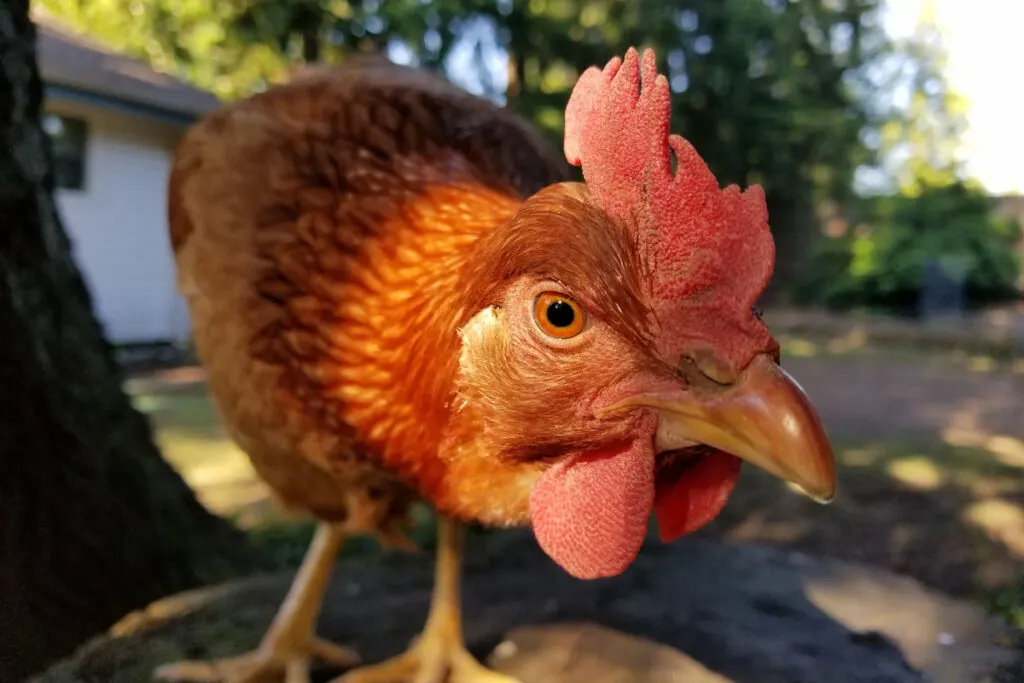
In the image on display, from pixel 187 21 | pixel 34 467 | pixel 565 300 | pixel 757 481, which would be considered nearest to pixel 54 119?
pixel 187 21

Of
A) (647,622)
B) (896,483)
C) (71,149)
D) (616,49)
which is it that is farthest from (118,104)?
(896,483)

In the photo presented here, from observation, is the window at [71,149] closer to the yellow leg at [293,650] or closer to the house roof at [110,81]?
the house roof at [110,81]

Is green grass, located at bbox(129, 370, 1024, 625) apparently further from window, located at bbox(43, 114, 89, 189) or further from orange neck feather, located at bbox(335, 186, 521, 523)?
window, located at bbox(43, 114, 89, 189)

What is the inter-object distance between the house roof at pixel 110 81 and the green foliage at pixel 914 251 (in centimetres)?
944

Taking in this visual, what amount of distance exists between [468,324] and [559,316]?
0.19 m

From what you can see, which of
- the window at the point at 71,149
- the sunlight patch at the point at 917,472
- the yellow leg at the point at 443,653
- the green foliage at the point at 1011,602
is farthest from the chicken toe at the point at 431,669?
the window at the point at 71,149

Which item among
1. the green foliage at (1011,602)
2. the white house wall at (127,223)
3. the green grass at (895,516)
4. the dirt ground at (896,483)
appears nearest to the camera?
the green foliage at (1011,602)

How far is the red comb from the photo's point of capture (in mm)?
986

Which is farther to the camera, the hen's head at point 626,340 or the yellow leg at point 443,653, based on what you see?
the yellow leg at point 443,653

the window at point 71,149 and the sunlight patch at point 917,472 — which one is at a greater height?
the window at point 71,149

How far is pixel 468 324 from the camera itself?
1174mm

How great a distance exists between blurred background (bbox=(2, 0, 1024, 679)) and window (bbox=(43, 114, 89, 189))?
1.3 inches

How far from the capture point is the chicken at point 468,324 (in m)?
1.00

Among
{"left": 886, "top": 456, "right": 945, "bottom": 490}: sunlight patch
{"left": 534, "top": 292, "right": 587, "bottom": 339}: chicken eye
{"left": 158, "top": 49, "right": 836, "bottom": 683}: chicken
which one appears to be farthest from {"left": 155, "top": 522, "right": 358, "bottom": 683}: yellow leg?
{"left": 886, "top": 456, "right": 945, "bottom": 490}: sunlight patch
